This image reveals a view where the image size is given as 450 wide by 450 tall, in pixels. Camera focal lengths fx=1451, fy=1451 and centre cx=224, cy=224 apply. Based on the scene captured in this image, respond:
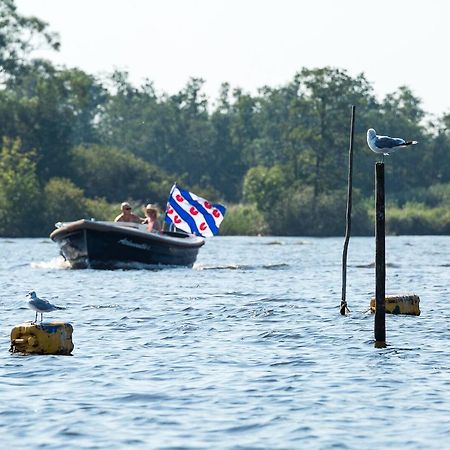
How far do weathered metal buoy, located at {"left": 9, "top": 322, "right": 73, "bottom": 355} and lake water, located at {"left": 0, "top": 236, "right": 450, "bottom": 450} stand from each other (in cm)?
19

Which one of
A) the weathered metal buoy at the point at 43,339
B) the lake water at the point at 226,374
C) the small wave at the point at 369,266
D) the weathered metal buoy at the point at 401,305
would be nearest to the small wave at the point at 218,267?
the small wave at the point at 369,266

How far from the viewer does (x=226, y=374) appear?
18516 mm

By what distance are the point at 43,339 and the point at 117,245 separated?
20000 millimetres

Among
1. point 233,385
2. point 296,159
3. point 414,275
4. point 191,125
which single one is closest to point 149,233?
point 414,275

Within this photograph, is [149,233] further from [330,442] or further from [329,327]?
[330,442]

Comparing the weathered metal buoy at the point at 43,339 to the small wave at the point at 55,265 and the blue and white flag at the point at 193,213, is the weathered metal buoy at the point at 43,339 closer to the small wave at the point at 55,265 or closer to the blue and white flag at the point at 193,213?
the blue and white flag at the point at 193,213

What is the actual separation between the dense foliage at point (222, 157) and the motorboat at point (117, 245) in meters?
46.9

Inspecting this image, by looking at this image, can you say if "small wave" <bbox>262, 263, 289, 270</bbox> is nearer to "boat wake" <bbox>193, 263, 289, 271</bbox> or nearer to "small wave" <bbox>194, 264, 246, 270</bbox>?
"boat wake" <bbox>193, 263, 289, 271</bbox>

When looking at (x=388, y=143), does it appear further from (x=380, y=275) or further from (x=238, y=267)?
(x=238, y=267)

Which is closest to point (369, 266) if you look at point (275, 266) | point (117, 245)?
point (275, 266)

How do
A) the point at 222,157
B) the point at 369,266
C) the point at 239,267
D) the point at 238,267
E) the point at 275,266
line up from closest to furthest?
the point at 238,267 < the point at 239,267 < the point at 275,266 < the point at 369,266 < the point at 222,157

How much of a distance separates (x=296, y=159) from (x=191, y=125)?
32382mm

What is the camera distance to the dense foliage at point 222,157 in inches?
3748

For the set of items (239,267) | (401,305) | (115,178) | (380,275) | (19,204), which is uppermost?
(115,178)
